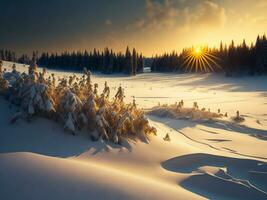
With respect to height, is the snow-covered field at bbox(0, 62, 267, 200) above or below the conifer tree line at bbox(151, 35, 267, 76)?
below

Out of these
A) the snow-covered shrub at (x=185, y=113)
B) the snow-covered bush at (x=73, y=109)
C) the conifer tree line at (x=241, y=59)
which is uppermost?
the conifer tree line at (x=241, y=59)

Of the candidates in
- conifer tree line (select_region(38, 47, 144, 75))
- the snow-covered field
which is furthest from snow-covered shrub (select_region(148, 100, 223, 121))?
conifer tree line (select_region(38, 47, 144, 75))

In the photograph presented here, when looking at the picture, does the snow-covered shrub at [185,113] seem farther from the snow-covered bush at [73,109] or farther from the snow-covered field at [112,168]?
the snow-covered bush at [73,109]

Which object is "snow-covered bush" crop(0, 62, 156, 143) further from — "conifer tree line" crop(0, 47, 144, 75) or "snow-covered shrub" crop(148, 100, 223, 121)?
"conifer tree line" crop(0, 47, 144, 75)

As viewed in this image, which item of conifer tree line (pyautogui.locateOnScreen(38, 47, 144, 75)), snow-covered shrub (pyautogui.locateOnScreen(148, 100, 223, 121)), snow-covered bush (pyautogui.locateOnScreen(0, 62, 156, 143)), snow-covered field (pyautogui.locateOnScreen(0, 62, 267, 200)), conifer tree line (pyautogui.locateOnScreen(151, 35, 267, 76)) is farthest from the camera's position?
conifer tree line (pyautogui.locateOnScreen(38, 47, 144, 75))

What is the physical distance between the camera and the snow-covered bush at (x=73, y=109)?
282 inches

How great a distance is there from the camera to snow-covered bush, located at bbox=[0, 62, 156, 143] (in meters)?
7.17

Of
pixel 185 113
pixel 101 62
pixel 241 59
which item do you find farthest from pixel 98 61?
pixel 185 113

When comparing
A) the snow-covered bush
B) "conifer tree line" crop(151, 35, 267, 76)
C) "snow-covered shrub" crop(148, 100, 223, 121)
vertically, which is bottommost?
"snow-covered shrub" crop(148, 100, 223, 121)

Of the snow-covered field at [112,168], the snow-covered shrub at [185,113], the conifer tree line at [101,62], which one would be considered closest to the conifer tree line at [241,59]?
the conifer tree line at [101,62]

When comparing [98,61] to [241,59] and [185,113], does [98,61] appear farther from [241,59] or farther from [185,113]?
[185,113]

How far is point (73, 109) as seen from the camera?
24.0 ft

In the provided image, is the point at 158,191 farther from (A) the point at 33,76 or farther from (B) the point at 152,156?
(A) the point at 33,76

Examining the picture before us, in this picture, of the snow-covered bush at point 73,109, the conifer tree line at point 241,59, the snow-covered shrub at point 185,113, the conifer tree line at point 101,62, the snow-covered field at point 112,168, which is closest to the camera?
the snow-covered field at point 112,168
